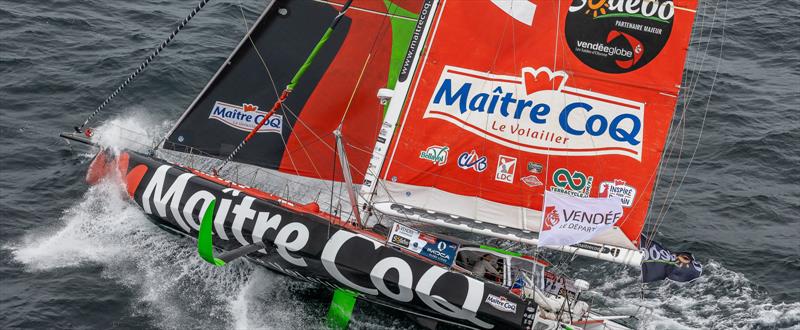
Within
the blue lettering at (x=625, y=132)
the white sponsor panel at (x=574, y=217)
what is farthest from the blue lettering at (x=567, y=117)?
the white sponsor panel at (x=574, y=217)

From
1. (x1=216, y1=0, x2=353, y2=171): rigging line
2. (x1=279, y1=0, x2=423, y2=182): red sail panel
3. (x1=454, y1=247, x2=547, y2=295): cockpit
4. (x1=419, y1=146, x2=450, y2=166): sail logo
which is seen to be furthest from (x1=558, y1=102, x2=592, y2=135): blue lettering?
(x1=216, y1=0, x2=353, y2=171): rigging line

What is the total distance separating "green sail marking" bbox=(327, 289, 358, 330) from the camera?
59.0ft

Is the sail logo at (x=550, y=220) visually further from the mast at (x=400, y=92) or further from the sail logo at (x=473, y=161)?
the mast at (x=400, y=92)

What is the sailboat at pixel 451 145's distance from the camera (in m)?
17.2

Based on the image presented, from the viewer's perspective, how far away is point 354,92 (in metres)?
19.5

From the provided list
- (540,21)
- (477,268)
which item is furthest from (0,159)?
(540,21)

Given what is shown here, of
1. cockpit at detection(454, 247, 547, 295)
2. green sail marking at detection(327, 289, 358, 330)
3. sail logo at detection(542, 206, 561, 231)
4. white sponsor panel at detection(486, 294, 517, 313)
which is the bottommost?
green sail marking at detection(327, 289, 358, 330)

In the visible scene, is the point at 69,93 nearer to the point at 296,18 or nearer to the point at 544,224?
the point at 296,18

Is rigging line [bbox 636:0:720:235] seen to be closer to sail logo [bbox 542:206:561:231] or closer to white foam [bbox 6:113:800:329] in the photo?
white foam [bbox 6:113:800:329]

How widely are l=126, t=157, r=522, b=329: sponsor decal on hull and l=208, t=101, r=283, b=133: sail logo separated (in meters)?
1.47

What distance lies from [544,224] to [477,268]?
276 cm

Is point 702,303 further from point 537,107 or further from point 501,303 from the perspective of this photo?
point 537,107

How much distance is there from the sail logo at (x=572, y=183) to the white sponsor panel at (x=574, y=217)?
1236 millimetres

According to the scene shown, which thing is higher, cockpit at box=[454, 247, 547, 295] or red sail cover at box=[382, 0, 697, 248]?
red sail cover at box=[382, 0, 697, 248]
